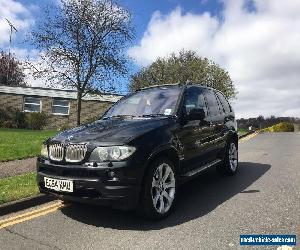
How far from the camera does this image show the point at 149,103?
22.4ft

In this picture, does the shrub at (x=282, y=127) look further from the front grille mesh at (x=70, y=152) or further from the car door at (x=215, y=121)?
the front grille mesh at (x=70, y=152)

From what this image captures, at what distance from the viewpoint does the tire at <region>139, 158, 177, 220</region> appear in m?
5.20

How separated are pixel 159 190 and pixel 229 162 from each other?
334cm

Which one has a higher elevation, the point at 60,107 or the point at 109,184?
the point at 60,107

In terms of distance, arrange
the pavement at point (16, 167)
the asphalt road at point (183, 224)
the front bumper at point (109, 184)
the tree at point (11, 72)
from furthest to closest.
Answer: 1. the tree at point (11, 72)
2. the pavement at point (16, 167)
3. the front bumper at point (109, 184)
4. the asphalt road at point (183, 224)

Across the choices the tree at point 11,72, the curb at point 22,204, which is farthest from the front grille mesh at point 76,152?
the tree at point 11,72

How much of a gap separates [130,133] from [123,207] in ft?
3.13

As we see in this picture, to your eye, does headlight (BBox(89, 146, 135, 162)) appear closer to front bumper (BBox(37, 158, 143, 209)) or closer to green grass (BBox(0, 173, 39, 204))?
front bumper (BBox(37, 158, 143, 209))

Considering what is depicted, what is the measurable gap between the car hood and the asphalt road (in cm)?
111

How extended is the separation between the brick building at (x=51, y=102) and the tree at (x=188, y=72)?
52.6 feet

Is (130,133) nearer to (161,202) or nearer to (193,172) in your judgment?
A: (161,202)

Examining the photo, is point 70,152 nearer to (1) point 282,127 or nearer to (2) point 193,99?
(2) point 193,99

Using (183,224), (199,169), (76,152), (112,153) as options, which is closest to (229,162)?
(199,169)

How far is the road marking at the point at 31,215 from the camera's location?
5.47 meters
